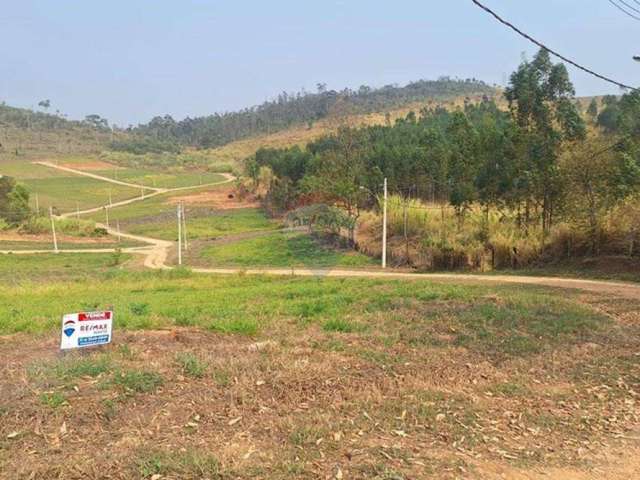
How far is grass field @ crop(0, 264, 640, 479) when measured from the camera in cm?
471

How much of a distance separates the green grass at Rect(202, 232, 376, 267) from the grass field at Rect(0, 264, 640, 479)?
979 inches

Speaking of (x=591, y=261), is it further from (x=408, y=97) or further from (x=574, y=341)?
(x=408, y=97)

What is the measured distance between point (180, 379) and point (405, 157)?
4129 cm

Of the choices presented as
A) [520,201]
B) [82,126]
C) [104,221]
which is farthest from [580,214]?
[82,126]

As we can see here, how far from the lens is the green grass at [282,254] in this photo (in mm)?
36037

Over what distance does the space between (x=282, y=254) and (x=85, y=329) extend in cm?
3365

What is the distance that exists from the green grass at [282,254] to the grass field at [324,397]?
24869mm

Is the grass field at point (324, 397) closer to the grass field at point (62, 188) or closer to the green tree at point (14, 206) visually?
the green tree at point (14, 206)

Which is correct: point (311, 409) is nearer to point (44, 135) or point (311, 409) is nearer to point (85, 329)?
point (85, 329)

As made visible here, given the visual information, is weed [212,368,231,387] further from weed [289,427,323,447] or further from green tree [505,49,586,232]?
green tree [505,49,586,232]

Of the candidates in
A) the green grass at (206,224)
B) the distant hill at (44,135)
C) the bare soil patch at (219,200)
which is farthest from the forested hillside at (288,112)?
the green grass at (206,224)

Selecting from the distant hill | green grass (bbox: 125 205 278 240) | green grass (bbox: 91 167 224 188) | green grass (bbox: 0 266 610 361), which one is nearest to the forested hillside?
the distant hill

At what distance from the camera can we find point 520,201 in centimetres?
2686

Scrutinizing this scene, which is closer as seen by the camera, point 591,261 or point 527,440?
point 527,440
